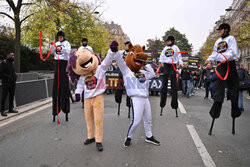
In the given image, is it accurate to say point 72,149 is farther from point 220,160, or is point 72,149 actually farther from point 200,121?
point 200,121

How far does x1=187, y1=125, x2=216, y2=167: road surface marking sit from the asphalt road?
1.6 inches

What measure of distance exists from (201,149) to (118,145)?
1497 millimetres

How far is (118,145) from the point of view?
3.75 m

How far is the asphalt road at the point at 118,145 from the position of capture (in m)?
3.10

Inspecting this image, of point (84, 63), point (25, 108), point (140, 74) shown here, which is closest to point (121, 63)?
point (140, 74)

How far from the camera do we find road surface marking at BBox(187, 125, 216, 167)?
A: 3.06 m

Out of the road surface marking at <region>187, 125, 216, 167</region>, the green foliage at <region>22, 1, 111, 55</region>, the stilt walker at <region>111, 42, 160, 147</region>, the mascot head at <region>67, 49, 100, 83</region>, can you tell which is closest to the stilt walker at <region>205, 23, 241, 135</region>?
the road surface marking at <region>187, 125, 216, 167</region>

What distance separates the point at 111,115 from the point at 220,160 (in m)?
3.54

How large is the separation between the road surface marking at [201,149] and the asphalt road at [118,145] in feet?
0.13

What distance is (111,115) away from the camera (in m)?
6.11

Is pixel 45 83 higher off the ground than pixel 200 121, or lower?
higher

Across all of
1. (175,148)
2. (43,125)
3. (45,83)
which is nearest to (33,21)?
(45,83)

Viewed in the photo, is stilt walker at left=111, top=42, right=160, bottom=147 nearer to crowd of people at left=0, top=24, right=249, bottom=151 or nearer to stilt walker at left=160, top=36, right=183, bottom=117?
crowd of people at left=0, top=24, right=249, bottom=151

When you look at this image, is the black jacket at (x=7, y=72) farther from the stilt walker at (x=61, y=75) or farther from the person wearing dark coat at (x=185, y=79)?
the person wearing dark coat at (x=185, y=79)
